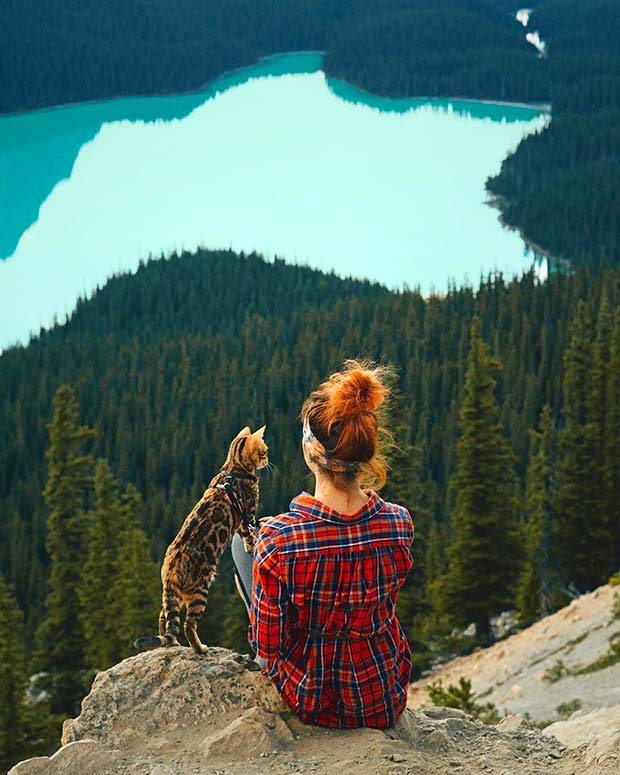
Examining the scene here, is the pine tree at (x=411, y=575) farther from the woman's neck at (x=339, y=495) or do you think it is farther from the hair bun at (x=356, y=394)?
the hair bun at (x=356, y=394)

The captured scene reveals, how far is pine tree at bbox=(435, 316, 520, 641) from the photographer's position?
115 ft

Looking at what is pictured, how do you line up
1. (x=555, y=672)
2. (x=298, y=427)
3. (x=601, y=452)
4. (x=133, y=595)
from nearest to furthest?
(x=555, y=672), (x=133, y=595), (x=601, y=452), (x=298, y=427)

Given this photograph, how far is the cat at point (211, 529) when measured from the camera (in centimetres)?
908

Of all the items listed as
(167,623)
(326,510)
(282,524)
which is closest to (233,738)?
(167,623)

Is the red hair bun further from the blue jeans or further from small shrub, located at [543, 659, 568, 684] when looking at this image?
small shrub, located at [543, 659, 568, 684]

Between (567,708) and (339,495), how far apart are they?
1043cm

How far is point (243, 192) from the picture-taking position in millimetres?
154625

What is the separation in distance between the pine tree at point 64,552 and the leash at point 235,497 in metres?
32.2

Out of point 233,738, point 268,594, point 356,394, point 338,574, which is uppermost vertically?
point 356,394

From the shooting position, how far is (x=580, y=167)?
15650 cm

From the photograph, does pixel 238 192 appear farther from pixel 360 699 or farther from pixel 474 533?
pixel 360 699

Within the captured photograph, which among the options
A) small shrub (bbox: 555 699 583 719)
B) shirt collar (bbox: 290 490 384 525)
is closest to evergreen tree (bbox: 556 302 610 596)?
small shrub (bbox: 555 699 583 719)

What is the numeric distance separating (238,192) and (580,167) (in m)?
44.7

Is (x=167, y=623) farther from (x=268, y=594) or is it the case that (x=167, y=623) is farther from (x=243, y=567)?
(x=268, y=594)
